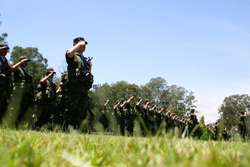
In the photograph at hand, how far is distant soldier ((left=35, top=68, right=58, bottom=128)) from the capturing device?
44.6 feet

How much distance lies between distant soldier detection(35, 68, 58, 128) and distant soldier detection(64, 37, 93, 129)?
202cm

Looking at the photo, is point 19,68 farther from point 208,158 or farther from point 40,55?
point 40,55

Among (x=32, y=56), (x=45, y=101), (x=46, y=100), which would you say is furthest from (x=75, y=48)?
(x=32, y=56)

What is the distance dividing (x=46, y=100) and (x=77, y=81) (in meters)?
2.85

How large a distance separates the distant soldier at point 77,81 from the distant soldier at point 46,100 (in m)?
2.02

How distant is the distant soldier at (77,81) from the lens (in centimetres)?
1068

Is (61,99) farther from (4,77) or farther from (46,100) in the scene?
(4,77)

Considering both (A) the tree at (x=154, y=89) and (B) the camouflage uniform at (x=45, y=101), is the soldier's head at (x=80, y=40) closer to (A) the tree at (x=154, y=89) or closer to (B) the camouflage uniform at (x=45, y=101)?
(B) the camouflage uniform at (x=45, y=101)

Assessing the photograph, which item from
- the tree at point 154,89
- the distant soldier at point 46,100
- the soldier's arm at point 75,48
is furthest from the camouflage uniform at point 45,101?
the tree at point 154,89

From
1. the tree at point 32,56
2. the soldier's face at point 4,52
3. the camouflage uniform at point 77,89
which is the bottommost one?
the camouflage uniform at point 77,89

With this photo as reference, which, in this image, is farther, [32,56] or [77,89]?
[32,56]

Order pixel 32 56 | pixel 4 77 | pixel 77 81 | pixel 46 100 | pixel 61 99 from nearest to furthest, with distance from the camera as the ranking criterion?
pixel 4 77 → pixel 77 81 → pixel 61 99 → pixel 46 100 → pixel 32 56

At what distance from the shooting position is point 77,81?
11.1 metres

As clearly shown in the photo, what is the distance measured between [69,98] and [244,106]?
425 ft
